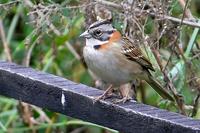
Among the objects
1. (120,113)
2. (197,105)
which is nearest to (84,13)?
(197,105)

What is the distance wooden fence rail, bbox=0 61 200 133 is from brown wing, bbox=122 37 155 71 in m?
0.69

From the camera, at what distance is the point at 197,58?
4055 mm

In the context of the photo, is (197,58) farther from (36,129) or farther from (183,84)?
(36,129)

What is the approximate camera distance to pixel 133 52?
13.1 ft

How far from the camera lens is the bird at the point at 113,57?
3816 millimetres

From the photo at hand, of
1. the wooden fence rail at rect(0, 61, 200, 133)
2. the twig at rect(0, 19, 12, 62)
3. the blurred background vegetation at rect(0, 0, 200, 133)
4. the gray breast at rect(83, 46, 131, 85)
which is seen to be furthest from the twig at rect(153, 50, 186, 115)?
the twig at rect(0, 19, 12, 62)

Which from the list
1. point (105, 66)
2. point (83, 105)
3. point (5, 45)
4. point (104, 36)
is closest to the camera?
point (83, 105)

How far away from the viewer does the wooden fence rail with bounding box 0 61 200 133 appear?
2754mm

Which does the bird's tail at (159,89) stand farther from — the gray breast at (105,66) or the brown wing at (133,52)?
the gray breast at (105,66)

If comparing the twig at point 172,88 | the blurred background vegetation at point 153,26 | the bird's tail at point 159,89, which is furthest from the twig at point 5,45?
the twig at point 172,88

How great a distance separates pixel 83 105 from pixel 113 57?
2.60ft

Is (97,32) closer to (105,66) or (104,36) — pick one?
(104,36)

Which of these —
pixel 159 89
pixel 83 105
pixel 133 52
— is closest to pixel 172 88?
pixel 159 89

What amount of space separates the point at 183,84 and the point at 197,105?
167 millimetres
